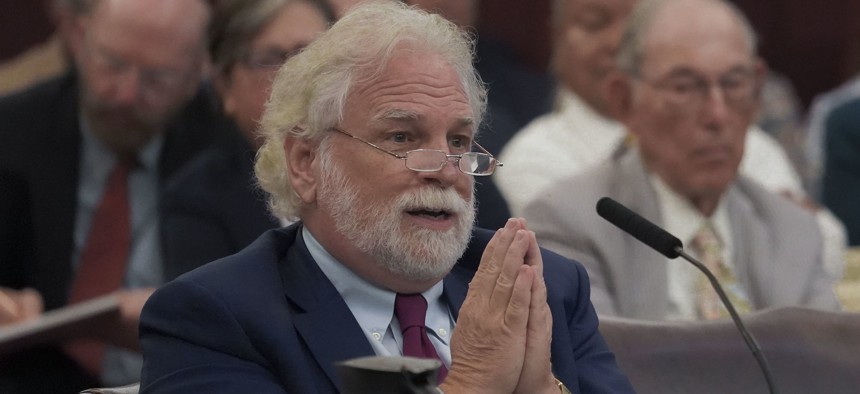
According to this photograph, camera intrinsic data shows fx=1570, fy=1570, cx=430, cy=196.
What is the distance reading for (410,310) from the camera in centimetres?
262

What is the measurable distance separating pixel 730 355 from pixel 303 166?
3.02 ft

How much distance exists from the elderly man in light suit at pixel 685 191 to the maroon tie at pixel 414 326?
1120 millimetres

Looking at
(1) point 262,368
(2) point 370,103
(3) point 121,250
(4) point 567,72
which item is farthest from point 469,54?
(4) point 567,72

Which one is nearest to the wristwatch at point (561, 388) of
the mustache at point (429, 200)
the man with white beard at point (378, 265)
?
the man with white beard at point (378, 265)

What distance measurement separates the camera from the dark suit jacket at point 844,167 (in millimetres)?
5547

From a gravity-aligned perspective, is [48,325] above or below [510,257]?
below

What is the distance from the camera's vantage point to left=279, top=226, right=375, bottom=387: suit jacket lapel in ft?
8.14

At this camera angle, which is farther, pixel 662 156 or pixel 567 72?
pixel 567 72

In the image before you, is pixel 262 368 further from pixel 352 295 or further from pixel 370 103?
pixel 370 103

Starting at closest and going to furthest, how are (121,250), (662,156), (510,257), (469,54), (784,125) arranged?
(510,257), (469,54), (662,156), (121,250), (784,125)

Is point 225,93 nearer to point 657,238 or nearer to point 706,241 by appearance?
point 706,241

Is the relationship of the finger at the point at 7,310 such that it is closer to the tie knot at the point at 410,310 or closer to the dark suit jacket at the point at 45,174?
the dark suit jacket at the point at 45,174

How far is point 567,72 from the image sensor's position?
16.8 feet

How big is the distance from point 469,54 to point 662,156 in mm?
1401
